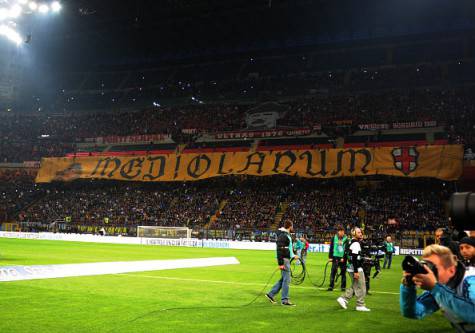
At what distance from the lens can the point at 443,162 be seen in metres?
42.3

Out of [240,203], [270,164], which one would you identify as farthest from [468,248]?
[270,164]

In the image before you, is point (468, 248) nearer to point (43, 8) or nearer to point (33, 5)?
point (33, 5)

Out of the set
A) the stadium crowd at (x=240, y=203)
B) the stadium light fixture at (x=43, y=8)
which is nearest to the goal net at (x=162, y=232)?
the stadium crowd at (x=240, y=203)

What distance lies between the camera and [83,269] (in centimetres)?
1897

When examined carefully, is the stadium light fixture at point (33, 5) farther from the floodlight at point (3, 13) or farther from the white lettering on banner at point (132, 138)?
the white lettering on banner at point (132, 138)

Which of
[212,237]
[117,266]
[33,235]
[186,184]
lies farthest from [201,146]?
[117,266]

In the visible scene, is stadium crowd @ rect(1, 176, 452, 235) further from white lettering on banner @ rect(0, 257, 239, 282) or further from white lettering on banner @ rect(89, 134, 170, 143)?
white lettering on banner @ rect(0, 257, 239, 282)

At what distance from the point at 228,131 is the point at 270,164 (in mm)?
9353

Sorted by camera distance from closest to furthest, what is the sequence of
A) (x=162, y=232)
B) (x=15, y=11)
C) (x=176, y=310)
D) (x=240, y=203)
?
(x=176, y=310), (x=15, y=11), (x=162, y=232), (x=240, y=203)

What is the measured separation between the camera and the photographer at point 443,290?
12.5ft

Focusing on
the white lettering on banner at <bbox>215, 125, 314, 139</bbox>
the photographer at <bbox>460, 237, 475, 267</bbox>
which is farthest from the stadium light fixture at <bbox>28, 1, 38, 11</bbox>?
the photographer at <bbox>460, 237, 475, 267</bbox>

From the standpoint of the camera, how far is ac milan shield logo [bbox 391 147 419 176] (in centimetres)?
4378

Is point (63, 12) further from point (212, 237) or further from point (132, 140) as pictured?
point (212, 237)

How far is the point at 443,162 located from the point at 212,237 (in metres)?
20.9
